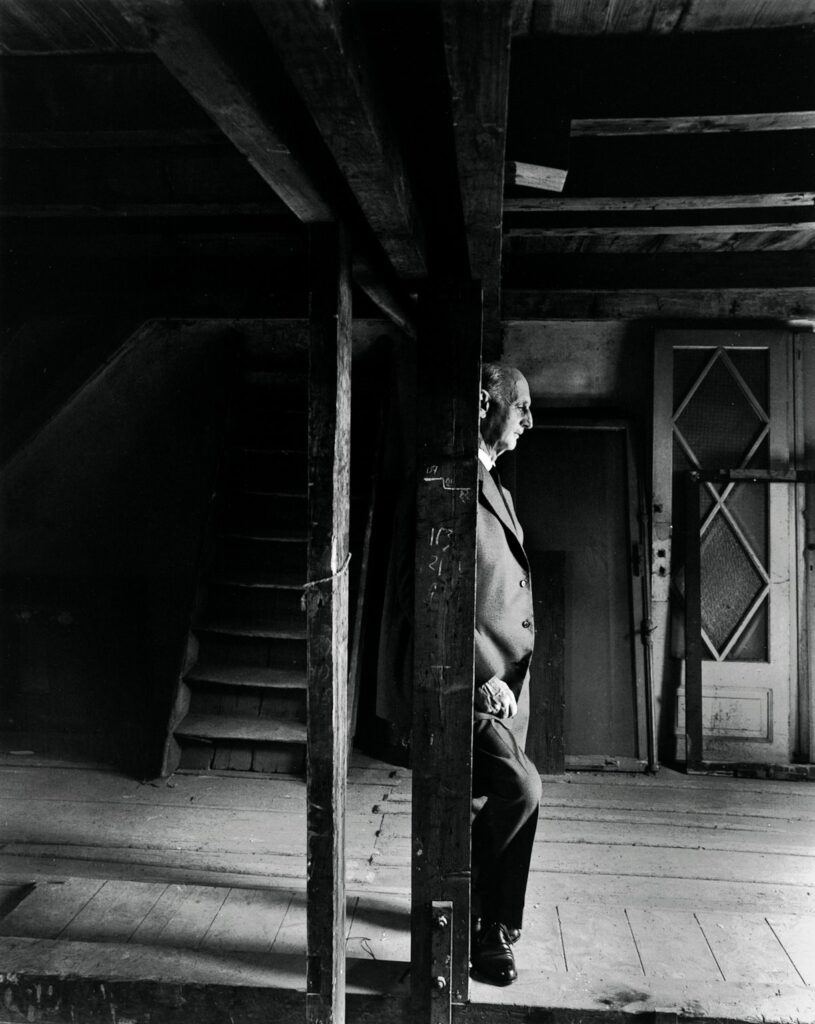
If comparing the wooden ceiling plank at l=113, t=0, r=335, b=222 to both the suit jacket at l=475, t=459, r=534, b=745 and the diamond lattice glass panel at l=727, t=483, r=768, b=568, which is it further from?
the diamond lattice glass panel at l=727, t=483, r=768, b=568

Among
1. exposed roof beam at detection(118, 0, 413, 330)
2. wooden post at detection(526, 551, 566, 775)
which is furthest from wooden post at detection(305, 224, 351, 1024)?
wooden post at detection(526, 551, 566, 775)

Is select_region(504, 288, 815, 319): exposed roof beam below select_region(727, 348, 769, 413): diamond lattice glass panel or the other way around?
the other way around

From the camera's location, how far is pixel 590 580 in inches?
181

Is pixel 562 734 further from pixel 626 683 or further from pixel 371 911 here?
pixel 371 911

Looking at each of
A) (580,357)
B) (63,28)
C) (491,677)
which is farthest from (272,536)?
(63,28)

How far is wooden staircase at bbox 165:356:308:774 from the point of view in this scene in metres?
4.31

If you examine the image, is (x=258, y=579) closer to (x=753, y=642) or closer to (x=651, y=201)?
(x=753, y=642)

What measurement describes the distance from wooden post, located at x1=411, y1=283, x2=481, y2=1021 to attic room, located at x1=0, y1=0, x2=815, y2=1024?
0.01 metres

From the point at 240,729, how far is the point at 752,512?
9.89 ft

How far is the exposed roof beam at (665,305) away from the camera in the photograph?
4.24m

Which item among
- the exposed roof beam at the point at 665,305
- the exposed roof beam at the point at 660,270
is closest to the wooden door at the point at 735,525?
the exposed roof beam at the point at 665,305

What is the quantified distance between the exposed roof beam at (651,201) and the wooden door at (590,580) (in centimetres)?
207

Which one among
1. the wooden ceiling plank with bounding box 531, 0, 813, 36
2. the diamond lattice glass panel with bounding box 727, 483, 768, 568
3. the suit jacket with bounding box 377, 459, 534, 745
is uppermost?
the wooden ceiling plank with bounding box 531, 0, 813, 36

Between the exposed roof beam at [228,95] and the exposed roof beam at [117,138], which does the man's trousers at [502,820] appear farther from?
the exposed roof beam at [117,138]
